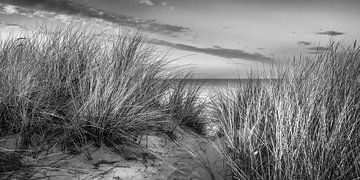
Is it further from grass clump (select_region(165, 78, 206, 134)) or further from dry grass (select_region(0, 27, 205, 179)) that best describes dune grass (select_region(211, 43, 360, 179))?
grass clump (select_region(165, 78, 206, 134))

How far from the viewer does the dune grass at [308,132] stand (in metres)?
1.81

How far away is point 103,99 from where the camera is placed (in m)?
2.57

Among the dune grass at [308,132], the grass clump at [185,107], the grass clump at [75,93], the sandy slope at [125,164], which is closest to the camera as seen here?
the dune grass at [308,132]

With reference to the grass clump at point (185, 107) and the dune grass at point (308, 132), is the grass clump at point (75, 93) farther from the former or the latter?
the dune grass at point (308, 132)

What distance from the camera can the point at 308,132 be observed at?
2146mm

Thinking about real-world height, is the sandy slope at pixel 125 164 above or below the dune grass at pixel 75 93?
below

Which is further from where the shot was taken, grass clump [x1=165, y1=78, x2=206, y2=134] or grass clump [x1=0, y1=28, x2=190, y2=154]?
grass clump [x1=165, y1=78, x2=206, y2=134]

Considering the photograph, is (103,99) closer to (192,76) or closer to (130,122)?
(130,122)

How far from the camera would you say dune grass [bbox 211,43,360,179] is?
5.95 feet

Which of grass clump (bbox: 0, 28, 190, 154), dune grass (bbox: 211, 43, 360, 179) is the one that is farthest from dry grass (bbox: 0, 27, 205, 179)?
dune grass (bbox: 211, 43, 360, 179)

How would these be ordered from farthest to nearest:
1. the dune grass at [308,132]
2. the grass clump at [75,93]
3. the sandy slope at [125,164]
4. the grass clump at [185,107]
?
the grass clump at [185,107], the grass clump at [75,93], the sandy slope at [125,164], the dune grass at [308,132]

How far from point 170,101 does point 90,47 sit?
119 centimetres

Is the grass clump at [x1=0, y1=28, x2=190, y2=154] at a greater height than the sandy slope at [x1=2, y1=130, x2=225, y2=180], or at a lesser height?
greater

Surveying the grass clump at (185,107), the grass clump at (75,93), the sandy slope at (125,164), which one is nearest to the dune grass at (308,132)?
the sandy slope at (125,164)
